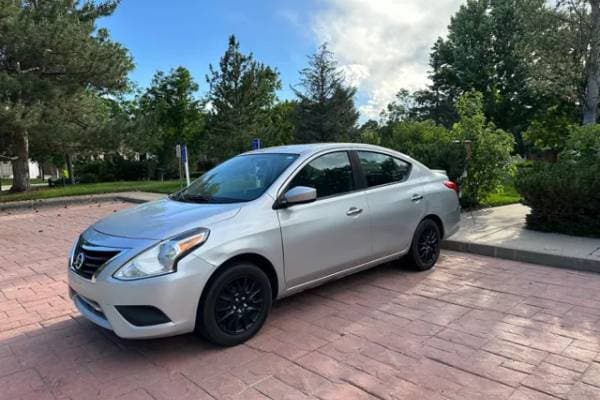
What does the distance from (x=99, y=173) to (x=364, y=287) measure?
96.7 feet

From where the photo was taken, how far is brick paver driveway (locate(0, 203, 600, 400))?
2795mm

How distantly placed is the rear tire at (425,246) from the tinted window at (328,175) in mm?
1203

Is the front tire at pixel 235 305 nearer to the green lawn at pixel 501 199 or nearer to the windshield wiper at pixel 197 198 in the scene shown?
the windshield wiper at pixel 197 198

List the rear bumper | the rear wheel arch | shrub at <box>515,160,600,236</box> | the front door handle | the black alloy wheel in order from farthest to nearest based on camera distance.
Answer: shrub at <box>515,160,600,236</box> < the rear bumper < the rear wheel arch < the front door handle < the black alloy wheel

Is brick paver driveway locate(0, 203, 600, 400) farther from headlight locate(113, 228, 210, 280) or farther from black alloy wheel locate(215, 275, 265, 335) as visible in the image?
headlight locate(113, 228, 210, 280)

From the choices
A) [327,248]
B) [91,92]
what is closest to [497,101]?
[91,92]

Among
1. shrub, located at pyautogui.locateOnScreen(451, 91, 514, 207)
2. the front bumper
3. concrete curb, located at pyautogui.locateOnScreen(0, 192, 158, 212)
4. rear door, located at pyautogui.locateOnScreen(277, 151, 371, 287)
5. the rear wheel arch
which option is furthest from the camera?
concrete curb, located at pyautogui.locateOnScreen(0, 192, 158, 212)

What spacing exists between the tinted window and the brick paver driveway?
1.14 meters

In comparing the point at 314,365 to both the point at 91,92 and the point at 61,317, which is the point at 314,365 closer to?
the point at 61,317

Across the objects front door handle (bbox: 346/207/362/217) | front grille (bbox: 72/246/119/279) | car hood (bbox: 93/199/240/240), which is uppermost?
car hood (bbox: 93/199/240/240)

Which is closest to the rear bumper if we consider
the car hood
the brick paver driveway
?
the brick paver driveway

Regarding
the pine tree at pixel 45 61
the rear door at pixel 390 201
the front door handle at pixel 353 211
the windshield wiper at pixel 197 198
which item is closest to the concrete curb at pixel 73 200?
the pine tree at pixel 45 61

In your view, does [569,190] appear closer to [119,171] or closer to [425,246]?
[425,246]

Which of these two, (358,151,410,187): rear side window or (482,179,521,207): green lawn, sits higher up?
(358,151,410,187): rear side window
